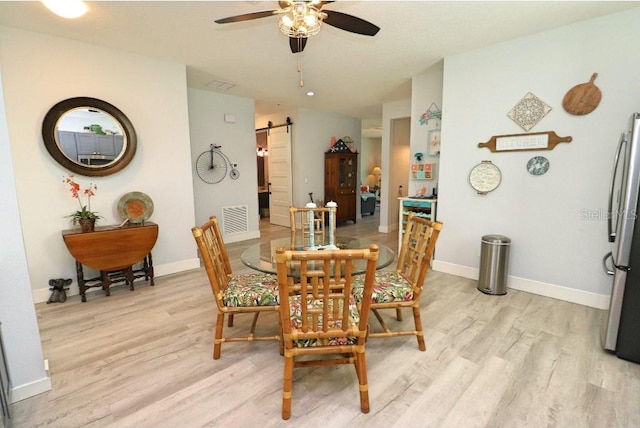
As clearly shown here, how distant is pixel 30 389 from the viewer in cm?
163

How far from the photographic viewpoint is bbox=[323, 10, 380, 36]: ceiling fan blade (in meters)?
1.87

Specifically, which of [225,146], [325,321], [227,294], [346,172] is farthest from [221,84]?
[325,321]

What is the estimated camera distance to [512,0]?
220 centimetres

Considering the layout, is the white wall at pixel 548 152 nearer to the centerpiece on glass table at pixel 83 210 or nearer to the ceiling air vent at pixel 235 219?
the ceiling air vent at pixel 235 219

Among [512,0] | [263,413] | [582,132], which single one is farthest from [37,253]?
[582,132]

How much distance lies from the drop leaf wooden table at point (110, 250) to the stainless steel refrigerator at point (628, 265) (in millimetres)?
3912

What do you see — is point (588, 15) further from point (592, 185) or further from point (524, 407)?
point (524, 407)

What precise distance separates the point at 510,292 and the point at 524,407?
1.74m

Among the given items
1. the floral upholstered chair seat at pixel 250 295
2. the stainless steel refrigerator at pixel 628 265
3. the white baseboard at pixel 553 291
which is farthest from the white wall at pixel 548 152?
the floral upholstered chair seat at pixel 250 295

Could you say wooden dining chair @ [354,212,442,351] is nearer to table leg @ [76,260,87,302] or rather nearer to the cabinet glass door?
table leg @ [76,260,87,302]

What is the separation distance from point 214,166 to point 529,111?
4.36m

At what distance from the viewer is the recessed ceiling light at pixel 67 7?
2039 millimetres

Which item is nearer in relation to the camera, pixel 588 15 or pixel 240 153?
pixel 588 15

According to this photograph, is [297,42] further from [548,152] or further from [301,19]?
[548,152]
